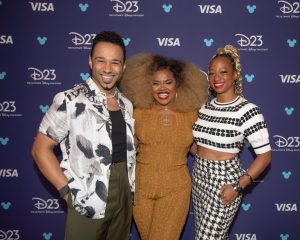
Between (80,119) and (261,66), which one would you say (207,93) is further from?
(80,119)

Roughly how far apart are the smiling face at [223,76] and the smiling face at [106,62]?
87cm

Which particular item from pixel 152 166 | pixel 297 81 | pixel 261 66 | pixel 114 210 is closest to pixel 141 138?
pixel 152 166

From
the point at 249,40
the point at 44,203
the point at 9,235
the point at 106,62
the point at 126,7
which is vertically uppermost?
the point at 126,7

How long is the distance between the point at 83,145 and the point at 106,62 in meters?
0.62

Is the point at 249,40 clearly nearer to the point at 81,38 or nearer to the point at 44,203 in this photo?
the point at 81,38

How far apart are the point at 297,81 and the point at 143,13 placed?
1.84m

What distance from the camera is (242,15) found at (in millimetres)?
2902

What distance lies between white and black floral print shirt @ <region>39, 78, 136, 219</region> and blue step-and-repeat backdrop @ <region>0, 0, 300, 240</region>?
113 centimetres

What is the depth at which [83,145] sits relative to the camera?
1.92m

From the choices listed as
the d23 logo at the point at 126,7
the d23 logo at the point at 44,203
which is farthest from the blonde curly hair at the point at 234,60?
the d23 logo at the point at 44,203

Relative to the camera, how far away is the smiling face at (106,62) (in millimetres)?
1966

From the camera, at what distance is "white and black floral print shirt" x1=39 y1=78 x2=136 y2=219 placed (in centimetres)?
190

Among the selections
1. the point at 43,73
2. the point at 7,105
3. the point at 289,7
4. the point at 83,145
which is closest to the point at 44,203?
the point at 7,105

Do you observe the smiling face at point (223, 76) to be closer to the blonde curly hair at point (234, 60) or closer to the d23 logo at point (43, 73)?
the blonde curly hair at point (234, 60)
